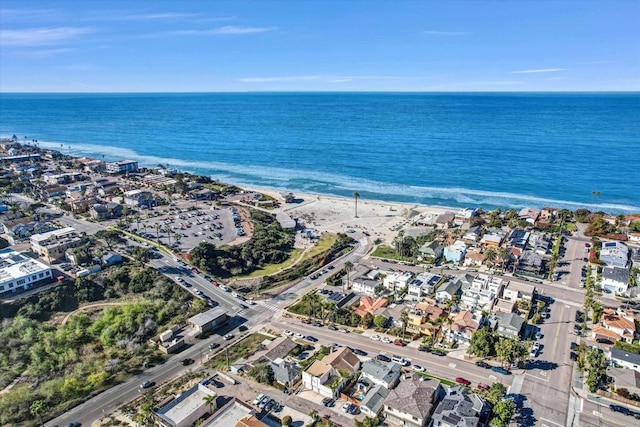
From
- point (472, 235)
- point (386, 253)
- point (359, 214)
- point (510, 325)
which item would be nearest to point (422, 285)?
point (510, 325)

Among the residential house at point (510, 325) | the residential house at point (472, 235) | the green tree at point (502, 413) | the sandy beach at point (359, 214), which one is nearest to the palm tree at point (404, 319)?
the residential house at point (510, 325)

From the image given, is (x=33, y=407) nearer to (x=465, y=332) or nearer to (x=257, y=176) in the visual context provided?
(x=465, y=332)

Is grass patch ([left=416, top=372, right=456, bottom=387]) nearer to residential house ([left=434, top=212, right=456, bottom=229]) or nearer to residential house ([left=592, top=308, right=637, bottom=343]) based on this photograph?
residential house ([left=592, top=308, right=637, bottom=343])

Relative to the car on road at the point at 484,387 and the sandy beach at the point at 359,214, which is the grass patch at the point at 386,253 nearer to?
the sandy beach at the point at 359,214

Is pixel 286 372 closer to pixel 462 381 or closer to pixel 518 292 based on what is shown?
pixel 462 381

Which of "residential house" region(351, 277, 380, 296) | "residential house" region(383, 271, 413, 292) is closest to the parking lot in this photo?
"residential house" region(351, 277, 380, 296)
